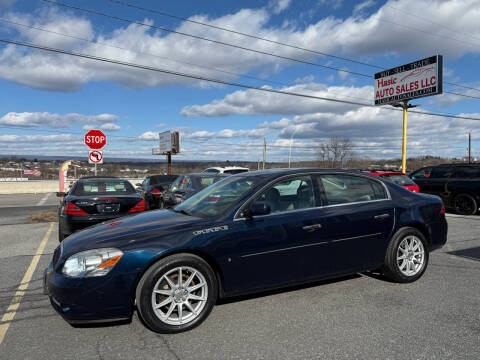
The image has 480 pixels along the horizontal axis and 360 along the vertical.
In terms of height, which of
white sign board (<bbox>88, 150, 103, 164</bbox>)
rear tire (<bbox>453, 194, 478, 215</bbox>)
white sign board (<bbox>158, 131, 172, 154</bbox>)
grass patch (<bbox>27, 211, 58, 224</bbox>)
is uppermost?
white sign board (<bbox>158, 131, 172, 154</bbox>)

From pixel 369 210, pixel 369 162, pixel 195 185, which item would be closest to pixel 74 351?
pixel 369 210

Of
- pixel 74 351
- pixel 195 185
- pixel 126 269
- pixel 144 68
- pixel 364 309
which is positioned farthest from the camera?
pixel 144 68

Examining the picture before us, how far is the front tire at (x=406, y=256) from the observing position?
4504 mm

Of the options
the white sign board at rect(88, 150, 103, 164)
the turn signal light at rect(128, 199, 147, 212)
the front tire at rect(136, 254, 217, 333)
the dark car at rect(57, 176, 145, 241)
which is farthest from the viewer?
the white sign board at rect(88, 150, 103, 164)

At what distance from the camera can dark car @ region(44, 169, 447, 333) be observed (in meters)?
3.20

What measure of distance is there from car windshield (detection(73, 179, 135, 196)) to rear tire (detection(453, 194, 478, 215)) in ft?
32.8

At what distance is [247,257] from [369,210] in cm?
175

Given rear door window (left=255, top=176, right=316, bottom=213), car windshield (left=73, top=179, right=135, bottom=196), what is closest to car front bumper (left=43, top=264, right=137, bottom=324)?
rear door window (left=255, top=176, right=316, bottom=213)

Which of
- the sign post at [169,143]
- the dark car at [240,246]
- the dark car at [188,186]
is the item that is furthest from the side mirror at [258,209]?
the sign post at [169,143]

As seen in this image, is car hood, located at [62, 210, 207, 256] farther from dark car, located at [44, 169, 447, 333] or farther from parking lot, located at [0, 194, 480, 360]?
parking lot, located at [0, 194, 480, 360]

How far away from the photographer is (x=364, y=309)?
378 cm

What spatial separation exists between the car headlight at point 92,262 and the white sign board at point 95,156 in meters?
12.2

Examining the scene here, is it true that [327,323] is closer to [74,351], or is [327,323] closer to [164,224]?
[164,224]

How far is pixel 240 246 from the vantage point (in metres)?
3.61
